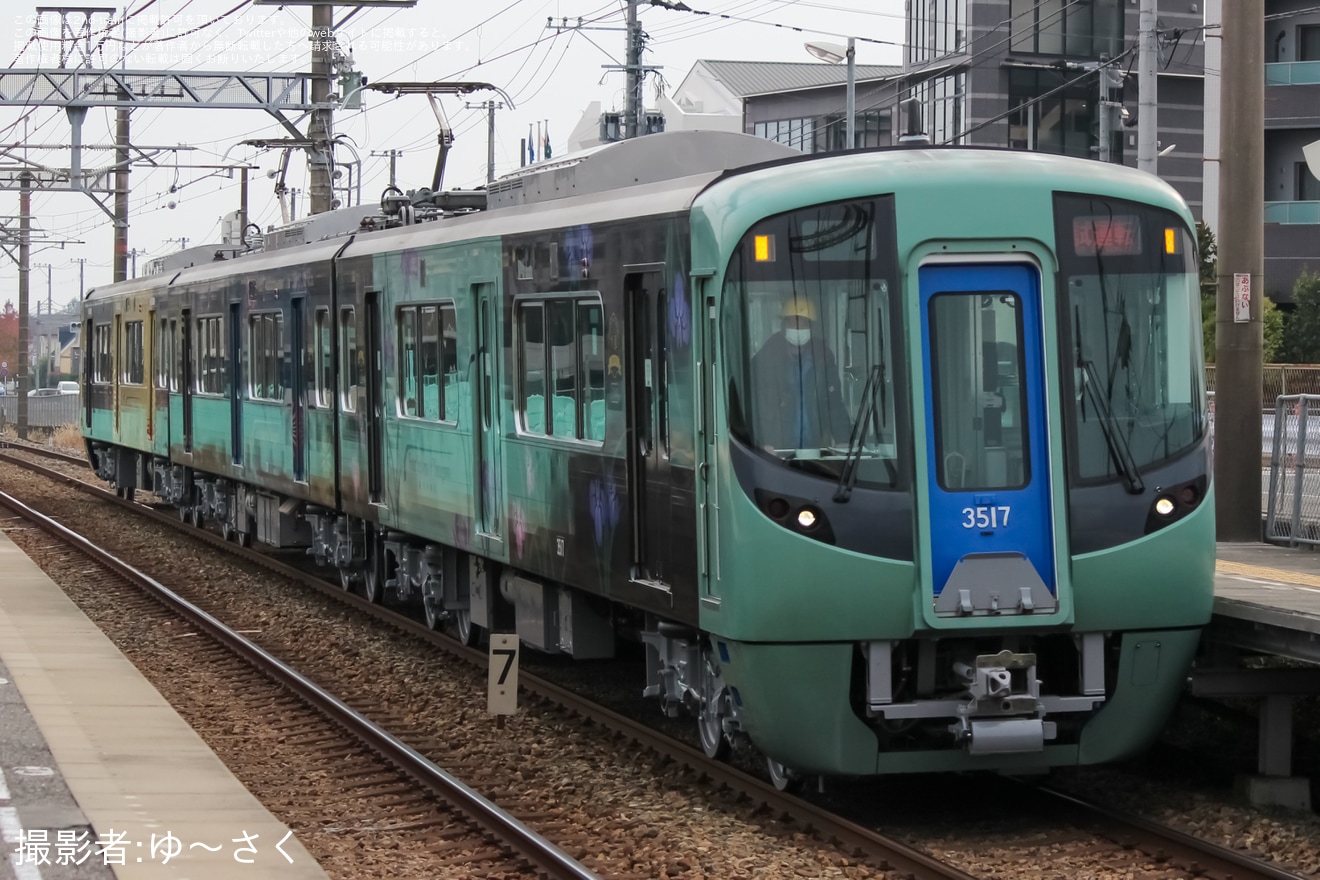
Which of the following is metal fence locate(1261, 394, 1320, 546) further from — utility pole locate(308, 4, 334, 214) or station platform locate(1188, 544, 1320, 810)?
utility pole locate(308, 4, 334, 214)

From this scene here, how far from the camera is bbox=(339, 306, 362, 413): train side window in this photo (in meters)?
15.5

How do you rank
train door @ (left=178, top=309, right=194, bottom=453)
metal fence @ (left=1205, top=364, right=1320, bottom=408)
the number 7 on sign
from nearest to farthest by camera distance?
the number 7 on sign → train door @ (left=178, top=309, right=194, bottom=453) → metal fence @ (left=1205, top=364, right=1320, bottom=408)

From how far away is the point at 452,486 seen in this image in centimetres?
1280

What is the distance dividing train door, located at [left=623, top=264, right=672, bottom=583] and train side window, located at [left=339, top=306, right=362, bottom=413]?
622 centimetres

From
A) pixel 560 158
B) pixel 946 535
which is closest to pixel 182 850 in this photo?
pixel 946 535

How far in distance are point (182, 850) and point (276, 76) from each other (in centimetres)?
2143

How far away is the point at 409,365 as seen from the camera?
13.9m

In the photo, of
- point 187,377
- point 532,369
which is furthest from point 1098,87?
point 532,369

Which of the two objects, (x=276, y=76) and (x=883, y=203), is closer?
(x=883, y=203)

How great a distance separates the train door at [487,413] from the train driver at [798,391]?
147 inches

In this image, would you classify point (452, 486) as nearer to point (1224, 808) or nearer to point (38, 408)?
point (1224, 808)

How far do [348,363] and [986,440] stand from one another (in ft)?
27.9

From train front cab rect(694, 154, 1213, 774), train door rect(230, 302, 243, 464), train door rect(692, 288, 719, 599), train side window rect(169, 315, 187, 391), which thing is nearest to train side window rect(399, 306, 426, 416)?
train door rect(692, 288, 719, 599)

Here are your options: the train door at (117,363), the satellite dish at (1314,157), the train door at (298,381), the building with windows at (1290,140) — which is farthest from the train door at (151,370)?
the building with windows at (1290,140)
